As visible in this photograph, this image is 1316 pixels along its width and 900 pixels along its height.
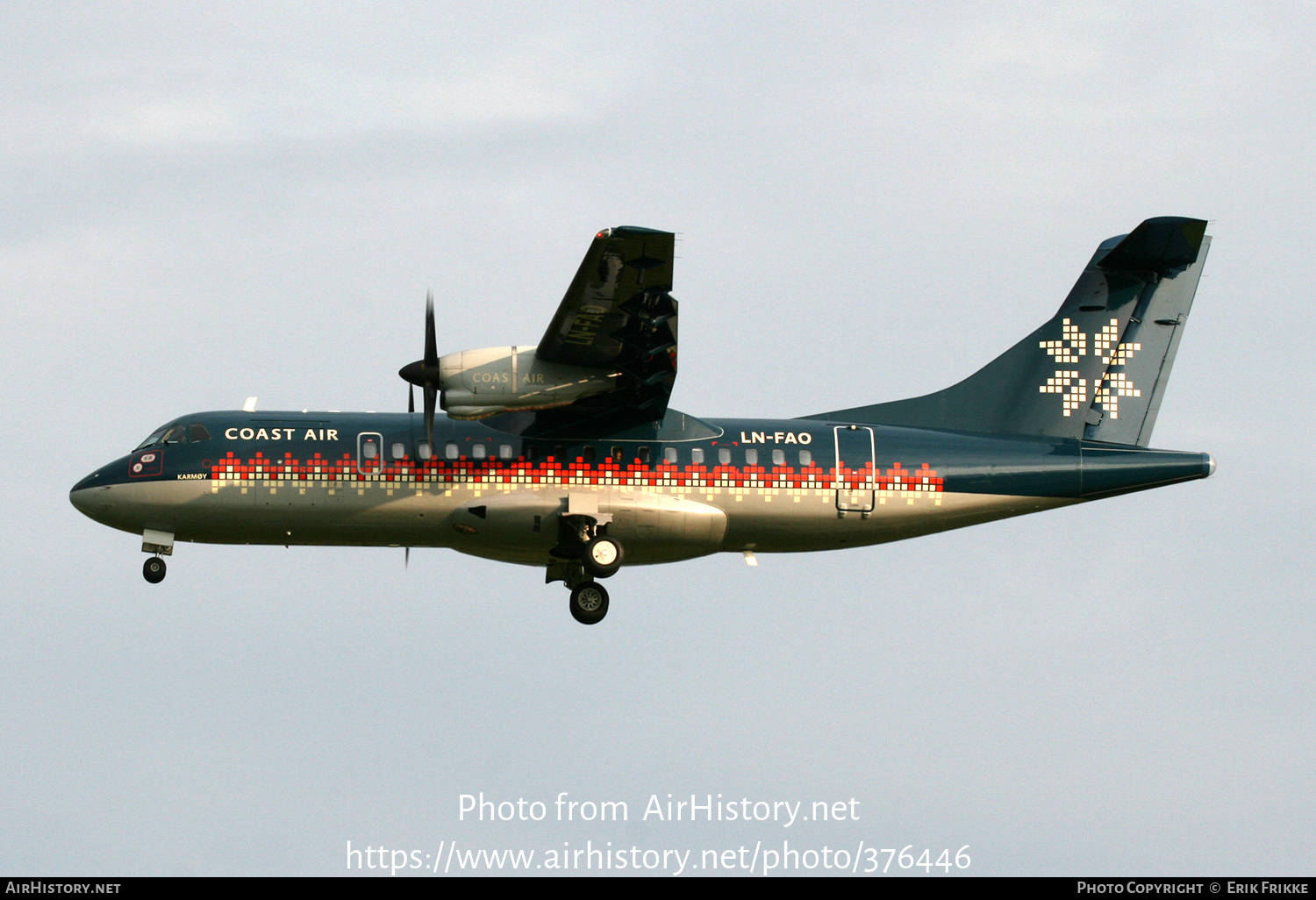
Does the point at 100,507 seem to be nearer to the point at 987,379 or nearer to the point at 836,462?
the point at 836,462

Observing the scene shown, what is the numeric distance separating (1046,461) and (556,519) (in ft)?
25.3

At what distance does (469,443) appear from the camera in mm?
25531

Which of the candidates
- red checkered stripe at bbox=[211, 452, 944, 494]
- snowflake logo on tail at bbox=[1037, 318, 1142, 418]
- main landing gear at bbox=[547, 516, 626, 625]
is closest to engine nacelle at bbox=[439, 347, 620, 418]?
red checkered stripe at bbox=[211, 452, 944, 494]

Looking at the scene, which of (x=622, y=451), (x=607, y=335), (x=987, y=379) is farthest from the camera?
(x=987, y=379)

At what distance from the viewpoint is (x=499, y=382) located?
79.0 feet

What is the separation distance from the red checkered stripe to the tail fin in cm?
182

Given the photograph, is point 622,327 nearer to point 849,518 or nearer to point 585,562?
point 585,562

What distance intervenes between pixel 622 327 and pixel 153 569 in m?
8.16

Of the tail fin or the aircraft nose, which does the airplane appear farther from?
the tail fin

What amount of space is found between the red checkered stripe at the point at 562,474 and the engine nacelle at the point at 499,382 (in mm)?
1381

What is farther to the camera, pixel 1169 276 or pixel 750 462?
pixel 1169 276

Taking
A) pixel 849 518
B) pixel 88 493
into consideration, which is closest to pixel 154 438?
pixel 88 493

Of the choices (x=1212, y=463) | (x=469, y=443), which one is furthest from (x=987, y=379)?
(x=469, y=443)

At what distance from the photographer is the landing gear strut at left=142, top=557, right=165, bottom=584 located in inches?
1014
